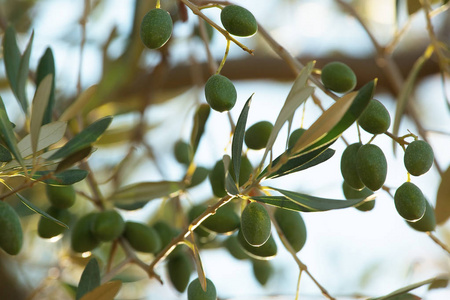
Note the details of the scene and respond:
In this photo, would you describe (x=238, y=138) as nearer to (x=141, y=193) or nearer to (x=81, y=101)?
(x=81, y=101)

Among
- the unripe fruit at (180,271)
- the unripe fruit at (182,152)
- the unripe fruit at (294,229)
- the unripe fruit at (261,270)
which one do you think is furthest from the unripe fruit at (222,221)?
the unripe fruit at (182,152)

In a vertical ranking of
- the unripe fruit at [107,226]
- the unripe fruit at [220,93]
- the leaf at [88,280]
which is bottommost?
the unripe fruit at [107,226]

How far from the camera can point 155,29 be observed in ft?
2.75

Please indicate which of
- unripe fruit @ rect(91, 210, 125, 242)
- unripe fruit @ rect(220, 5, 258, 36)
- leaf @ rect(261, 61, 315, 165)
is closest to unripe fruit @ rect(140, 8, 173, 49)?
unripe fruit @ rect(220, 5, 258, 36)

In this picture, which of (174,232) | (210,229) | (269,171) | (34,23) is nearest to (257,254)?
(210,229)

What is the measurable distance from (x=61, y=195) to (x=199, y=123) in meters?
0.26

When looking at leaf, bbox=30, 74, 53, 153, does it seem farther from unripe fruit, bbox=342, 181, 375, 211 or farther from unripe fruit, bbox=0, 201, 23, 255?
unripe fruit, bbox=342, 181, 375, 211

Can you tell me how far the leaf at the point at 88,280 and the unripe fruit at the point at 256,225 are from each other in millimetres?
242

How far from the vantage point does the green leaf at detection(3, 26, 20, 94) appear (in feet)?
3.31

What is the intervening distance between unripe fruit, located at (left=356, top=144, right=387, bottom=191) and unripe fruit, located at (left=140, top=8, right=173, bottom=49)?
30cm

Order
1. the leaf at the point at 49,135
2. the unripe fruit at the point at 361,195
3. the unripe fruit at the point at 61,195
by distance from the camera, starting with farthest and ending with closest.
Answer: the unripe fruit at the point at 61,195 < the unripe fruit at the point at 361,195 < the leaf at the point at 49,135

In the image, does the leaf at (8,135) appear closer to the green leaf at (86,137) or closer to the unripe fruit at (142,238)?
the green leaf at (86,137)

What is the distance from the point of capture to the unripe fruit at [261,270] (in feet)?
4.41

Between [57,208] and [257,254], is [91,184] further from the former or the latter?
[257,254]
